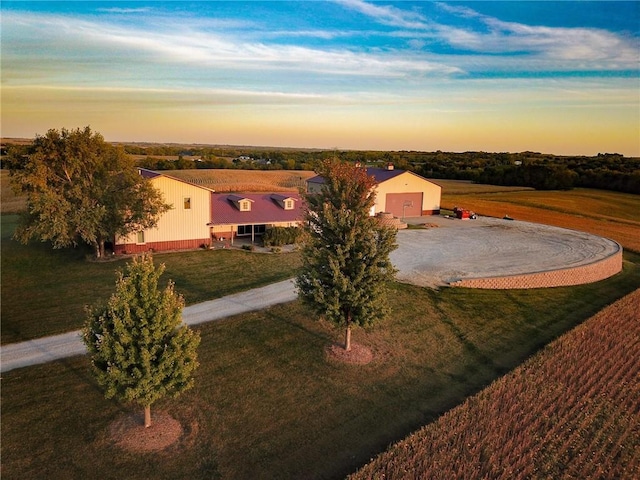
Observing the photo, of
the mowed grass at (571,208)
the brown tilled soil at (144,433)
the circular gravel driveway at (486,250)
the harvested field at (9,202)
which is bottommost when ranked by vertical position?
the brown tilled soil at (144,433)

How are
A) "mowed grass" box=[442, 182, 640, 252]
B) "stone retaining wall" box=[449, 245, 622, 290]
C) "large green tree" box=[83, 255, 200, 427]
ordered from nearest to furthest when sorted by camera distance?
"large green tree" box=[83, 255, 200, 427]
"stone retaining wall" box=[449, 245, 622, 290]
"mowed grass" box=[442, 182, 640, 252]

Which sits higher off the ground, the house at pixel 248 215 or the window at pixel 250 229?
the house at pixel 248 215

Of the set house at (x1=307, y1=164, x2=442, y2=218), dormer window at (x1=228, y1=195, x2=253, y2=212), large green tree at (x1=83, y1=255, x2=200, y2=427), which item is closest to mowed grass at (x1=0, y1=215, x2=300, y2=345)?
dormer window at (x1=228, y1=195, x2=253, y2=212)

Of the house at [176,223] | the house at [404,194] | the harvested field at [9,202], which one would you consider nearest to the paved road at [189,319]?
the house at [176,223]

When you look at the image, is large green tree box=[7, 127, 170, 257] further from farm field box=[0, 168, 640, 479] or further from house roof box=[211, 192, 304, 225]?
house roof box=[211, 192, 304, 225]

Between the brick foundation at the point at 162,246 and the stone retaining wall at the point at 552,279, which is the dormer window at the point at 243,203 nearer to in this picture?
the brick foundation at the point at 162,246
